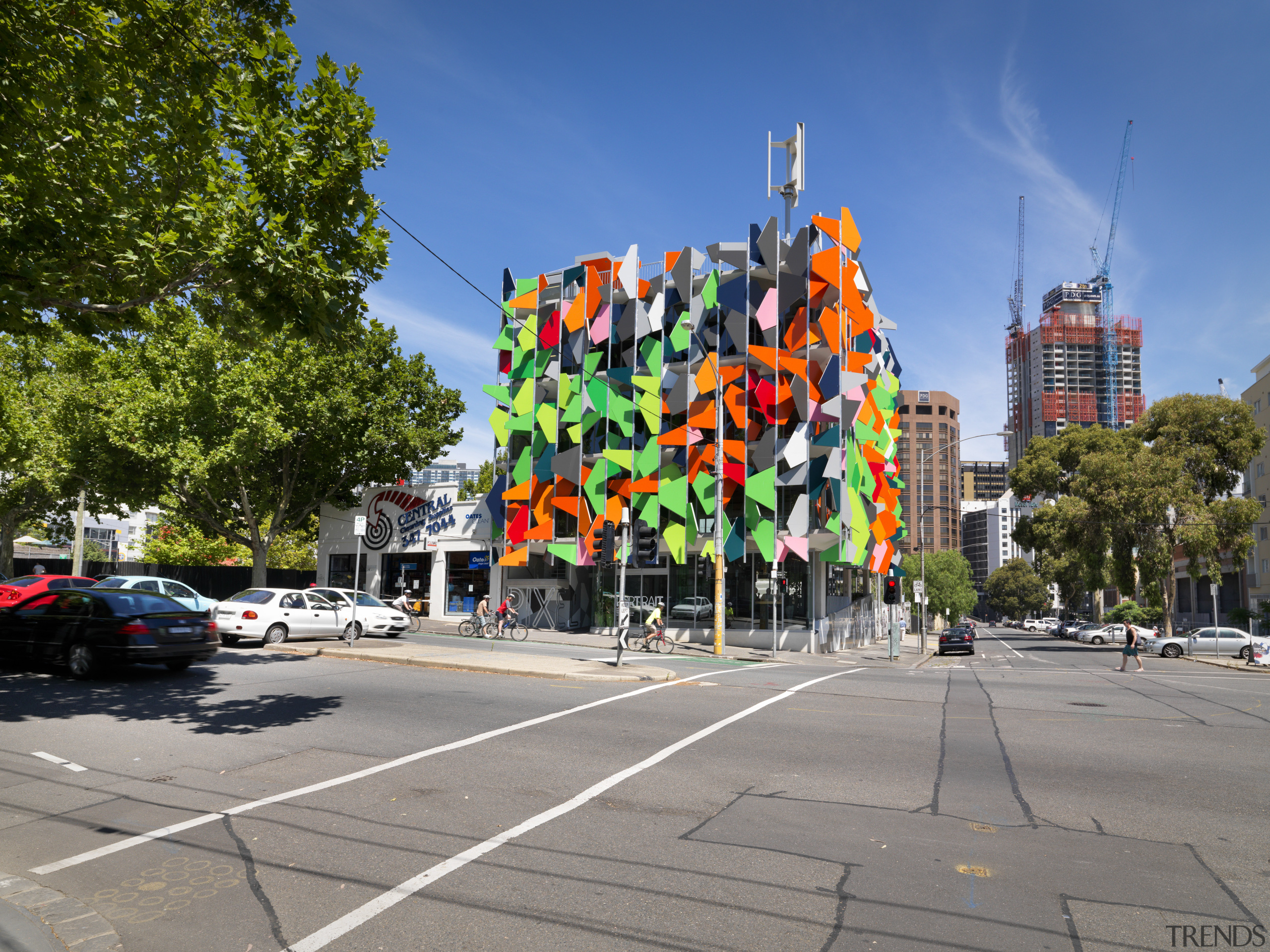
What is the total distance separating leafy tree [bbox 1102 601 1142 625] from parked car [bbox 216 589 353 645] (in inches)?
2524

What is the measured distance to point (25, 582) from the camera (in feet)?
80.9

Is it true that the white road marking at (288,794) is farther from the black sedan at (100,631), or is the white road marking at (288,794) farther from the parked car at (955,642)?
the parked car at (955,642)

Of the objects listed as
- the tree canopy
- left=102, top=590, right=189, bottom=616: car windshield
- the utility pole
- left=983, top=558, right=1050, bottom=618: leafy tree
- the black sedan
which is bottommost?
left=983, top=558, right=1050, bottom=618: leafy tree

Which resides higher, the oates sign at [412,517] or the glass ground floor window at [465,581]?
the oates sign at [412,517]

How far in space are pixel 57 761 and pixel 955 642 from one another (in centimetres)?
3831

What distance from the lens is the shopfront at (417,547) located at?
37.5 m

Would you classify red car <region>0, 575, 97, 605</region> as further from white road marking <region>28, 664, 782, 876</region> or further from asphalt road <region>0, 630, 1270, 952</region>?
white road marking <region>28, 664, 782, 876</region>

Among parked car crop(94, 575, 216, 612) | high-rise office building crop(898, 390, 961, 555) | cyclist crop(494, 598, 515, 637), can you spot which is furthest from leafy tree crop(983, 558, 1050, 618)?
parked car crop(94, 575, 216, 612)

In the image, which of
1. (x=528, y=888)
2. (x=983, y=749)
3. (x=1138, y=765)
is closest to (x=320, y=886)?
(x=528, y=888)

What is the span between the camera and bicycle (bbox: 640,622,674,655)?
25.9 meters

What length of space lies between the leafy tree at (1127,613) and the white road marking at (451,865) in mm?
68823

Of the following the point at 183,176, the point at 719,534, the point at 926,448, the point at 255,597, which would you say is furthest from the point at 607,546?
the point at 926,448

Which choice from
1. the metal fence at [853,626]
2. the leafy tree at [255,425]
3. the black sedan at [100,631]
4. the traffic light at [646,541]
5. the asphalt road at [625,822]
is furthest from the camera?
the metal fence at [853,626]

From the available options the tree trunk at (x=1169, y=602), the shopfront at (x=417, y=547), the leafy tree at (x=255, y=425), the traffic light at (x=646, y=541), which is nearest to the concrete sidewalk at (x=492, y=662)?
the traffic light at (x=646, y=541)
